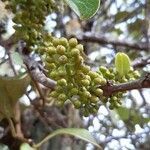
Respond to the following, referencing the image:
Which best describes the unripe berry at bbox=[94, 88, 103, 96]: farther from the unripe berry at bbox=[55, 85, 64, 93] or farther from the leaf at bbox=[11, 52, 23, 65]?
the leaf at bbox=[11, 52, 23, 65]

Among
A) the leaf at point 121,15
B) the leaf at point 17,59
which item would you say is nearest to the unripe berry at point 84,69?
the leaf at point 17,59

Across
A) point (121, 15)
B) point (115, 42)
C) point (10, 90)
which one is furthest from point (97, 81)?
point (121, 15)

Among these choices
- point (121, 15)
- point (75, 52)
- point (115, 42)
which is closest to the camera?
point (75, 52)

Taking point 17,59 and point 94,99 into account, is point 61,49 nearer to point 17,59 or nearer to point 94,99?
point 94,99

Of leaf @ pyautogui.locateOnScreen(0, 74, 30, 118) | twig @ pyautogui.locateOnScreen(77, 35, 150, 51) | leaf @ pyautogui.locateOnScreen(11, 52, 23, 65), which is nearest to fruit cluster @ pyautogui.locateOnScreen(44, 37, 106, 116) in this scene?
leaf @ pyautogui.locateOnScreen(11, 52, 23, 65)

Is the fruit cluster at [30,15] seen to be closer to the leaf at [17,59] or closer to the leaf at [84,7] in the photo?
the leaf at [17,59]
